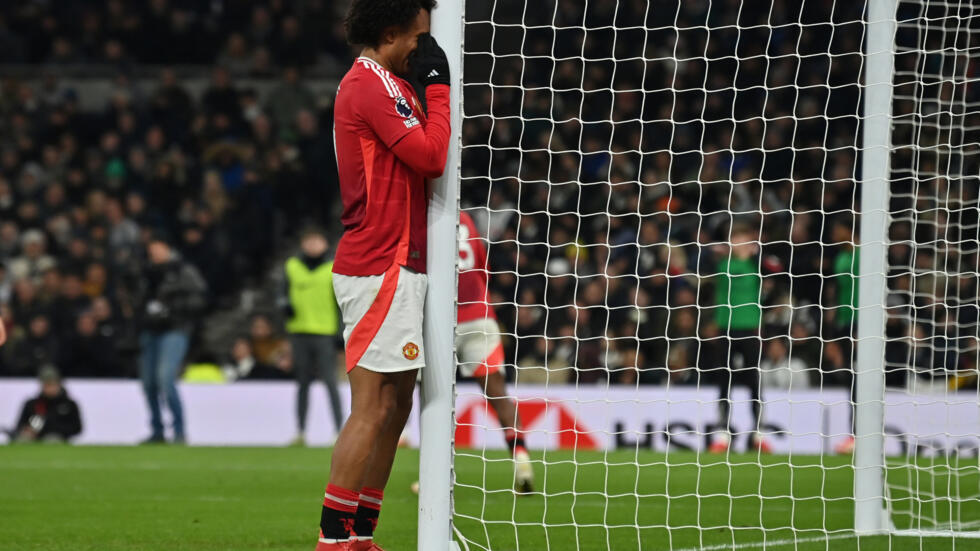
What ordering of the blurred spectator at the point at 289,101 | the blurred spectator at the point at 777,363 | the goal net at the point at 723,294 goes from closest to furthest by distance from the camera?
the goal net at the point at 723,294 < the blurred spectator at the point at 777,363 < the blurred spectator at the point at 289,101

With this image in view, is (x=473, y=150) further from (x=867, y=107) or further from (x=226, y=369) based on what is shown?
(x=867, y=107)

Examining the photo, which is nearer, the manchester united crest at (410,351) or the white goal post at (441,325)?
the manchester united crest at (410,351)

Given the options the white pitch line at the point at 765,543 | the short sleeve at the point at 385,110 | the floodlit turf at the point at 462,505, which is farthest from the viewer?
the floodlit turf at the point at 462,505

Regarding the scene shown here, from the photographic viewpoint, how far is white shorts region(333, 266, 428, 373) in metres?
3.95

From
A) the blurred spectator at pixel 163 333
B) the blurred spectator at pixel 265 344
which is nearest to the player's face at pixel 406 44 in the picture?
the blurred spectator at pixel 163 333

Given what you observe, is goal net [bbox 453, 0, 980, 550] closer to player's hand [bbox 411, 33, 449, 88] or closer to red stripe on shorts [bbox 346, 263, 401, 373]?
red stripe on shorts [bbox 346, 263, 401, 373]

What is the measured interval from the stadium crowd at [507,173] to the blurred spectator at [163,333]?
1412 mm

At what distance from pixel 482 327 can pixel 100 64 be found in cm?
1262

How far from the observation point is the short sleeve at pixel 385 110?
390 centimetres

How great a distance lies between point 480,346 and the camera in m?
7.42

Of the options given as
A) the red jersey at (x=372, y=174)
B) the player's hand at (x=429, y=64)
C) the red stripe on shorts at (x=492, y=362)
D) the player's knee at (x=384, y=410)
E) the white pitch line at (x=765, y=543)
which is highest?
the player's hand at (x=429, y=64)

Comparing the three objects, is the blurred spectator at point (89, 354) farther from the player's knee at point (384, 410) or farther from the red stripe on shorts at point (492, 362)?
the player's knee at point (384, 410)

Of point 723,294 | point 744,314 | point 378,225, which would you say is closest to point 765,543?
point 378,225

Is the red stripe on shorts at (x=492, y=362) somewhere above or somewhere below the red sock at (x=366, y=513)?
above
